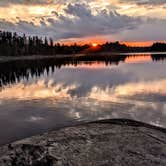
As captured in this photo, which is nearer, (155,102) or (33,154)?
(33,154)

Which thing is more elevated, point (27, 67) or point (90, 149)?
point (90, 149)

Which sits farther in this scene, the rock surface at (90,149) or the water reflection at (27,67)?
the water reflection at (27,67)

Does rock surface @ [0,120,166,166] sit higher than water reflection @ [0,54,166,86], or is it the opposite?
rock surface @ [0,120,166,166]

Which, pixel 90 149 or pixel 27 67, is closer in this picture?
pixel 90 149

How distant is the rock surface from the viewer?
8.60 m

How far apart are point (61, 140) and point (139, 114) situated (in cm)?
1000

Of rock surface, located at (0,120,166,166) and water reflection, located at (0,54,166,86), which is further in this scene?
water reflection, located at (0,54,166,86)

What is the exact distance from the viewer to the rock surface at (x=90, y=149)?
8602mm

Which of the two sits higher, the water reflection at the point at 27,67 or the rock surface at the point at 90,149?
the rock surface at the point at 90,149

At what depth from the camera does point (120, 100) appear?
2506 centimetres

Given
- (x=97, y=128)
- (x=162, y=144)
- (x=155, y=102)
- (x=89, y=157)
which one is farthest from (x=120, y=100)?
(x=89, y=157)

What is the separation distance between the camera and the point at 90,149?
367 inches

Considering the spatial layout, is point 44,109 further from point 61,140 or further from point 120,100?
point 61,140

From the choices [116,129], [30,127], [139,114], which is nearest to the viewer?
[116,129]
